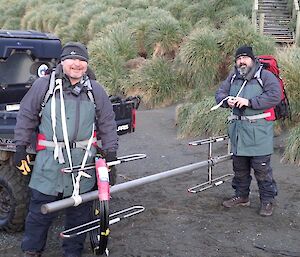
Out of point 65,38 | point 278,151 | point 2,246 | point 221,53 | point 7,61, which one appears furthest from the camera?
point 65,38

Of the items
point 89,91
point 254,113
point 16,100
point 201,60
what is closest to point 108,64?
point 201,60

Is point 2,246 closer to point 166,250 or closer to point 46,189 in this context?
point 46,189

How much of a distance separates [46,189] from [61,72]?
929 millimetres

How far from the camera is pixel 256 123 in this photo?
540 cm

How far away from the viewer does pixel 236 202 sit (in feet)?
18.8

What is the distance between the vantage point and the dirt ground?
4570 mm

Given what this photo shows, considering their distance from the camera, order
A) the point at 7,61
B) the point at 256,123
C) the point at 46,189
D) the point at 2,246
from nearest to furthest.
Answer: the point at 46,189, the point at 2,246, the point at 256,123, the point at 7,61

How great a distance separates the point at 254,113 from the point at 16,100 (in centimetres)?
290

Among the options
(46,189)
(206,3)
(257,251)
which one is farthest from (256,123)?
(206,3)

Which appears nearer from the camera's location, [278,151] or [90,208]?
[90,208]

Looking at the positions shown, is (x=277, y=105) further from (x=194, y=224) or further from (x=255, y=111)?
(x=194, y=224)

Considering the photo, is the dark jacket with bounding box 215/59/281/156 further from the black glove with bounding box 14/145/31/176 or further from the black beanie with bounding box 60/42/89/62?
the black glove with bounding box 14/145/31/176

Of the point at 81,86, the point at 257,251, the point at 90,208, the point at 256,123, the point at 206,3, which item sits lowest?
the point at 257,251

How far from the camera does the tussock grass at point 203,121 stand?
893 centimetres
